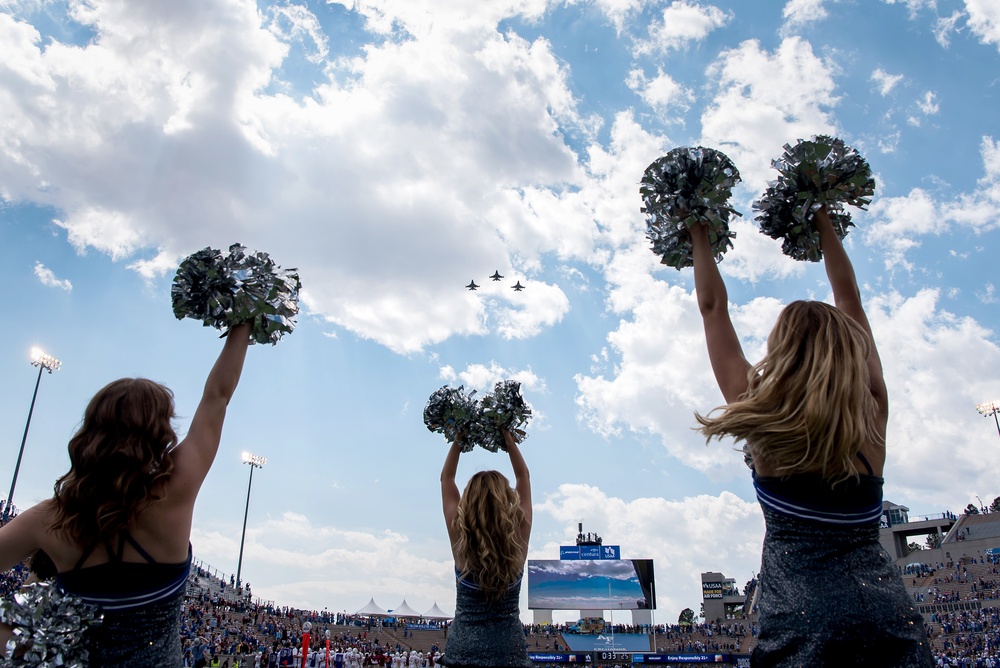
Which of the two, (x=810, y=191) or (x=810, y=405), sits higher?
(x=810, y=191)

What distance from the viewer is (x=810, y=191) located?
8.74 ft

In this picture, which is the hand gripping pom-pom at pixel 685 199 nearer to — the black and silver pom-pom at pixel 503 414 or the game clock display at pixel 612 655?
the black and silver pom-pom at pixel 503 414

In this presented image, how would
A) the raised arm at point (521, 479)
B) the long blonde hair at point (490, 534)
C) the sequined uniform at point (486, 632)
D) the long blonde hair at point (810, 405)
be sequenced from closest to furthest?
the long blonde hair at point (810, 405)
the sequined uniform at point (486, 632)
the long blonde hair at point (490, 534)
the raised arm at point (521, 479)

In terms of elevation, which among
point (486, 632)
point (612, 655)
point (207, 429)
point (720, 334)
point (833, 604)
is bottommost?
point (612, 655)

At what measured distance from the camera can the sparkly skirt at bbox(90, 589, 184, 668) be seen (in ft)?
6.73

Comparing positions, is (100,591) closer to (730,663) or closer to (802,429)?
(802,429)

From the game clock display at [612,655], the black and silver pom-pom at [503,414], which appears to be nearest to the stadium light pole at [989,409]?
the game clock display at [612,655]

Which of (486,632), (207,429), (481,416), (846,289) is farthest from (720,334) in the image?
(481,416)

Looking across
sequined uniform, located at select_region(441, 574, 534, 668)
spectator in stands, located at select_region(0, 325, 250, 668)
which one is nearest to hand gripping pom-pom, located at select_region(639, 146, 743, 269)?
spectator in stands, located at select_region(0, 325, 250, 668)

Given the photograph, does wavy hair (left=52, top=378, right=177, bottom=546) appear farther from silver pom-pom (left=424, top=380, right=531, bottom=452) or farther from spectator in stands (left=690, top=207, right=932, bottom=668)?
silver pom-pom (left=424, top=380, right=531, bottom=452)

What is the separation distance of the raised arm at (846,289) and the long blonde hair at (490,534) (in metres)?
1.96

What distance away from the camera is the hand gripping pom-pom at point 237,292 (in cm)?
262

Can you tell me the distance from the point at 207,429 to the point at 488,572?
1.71 metres

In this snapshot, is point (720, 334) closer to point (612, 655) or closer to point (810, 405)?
point (810, 405)
